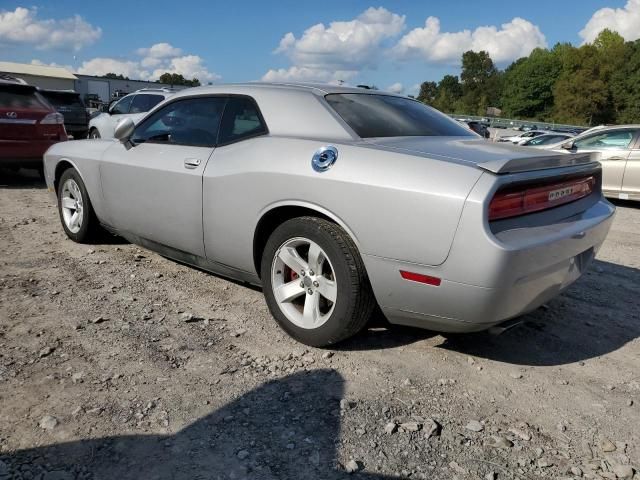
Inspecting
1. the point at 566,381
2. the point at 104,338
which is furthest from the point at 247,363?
the point at 566,381

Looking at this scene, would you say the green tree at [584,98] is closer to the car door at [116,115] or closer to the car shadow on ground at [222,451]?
the car door at [116,115]

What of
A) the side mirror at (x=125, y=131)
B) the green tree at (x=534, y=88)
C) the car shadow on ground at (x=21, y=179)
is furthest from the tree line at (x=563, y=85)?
the side mirror at (x=125, y=131)

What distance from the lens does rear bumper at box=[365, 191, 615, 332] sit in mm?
2484

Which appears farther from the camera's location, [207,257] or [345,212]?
[207,257]

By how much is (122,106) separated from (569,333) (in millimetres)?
12293

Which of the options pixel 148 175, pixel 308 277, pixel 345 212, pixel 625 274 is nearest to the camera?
pixel 345 212

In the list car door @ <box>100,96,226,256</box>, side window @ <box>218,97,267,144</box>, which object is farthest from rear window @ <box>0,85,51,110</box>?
side window @ <box>218,97,267,144</box>

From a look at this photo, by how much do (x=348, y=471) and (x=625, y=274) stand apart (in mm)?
4006

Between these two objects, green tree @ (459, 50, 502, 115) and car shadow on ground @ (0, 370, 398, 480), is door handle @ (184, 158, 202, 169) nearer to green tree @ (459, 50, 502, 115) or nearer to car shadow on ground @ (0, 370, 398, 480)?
car shadow on ground @ (0, 370, 398, 480)

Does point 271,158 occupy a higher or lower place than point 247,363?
higher

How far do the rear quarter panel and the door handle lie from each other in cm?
12

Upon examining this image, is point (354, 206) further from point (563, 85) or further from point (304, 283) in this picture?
point (563, 85)

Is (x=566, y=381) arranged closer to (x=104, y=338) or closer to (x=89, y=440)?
(x=89, y=440)

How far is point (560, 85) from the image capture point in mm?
74625
